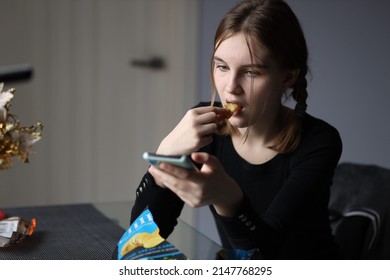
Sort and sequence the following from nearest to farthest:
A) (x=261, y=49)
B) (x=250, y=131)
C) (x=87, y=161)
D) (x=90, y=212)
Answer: (x=261, y=49), (x=250, y=131), (x=90, y=212), (x=87, y=161)

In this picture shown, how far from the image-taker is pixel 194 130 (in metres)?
0.69

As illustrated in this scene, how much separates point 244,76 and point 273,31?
81mm

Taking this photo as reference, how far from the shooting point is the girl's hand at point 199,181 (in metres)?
0.58

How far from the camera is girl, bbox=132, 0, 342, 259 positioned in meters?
0.68

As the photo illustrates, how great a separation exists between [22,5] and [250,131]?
Result: 1.28 metres

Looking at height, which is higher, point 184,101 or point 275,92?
point 275,92

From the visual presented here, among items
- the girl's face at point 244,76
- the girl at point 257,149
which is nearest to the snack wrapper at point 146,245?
the girl at point 257,149

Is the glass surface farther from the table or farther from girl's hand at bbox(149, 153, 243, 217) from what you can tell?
girl's hand at bbox(149, 153, 243, 217)

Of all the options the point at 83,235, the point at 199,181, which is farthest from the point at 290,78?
the point at 83,235

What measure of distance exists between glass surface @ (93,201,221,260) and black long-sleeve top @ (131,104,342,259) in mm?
26

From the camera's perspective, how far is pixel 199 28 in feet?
4.16

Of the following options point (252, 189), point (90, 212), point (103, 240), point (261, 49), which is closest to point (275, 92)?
point (261, 49)

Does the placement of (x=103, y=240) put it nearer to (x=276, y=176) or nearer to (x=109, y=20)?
(x=276, y=176)

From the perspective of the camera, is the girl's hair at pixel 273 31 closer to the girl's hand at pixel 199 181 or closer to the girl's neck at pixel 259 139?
the girl's neck at pixel 259 139
